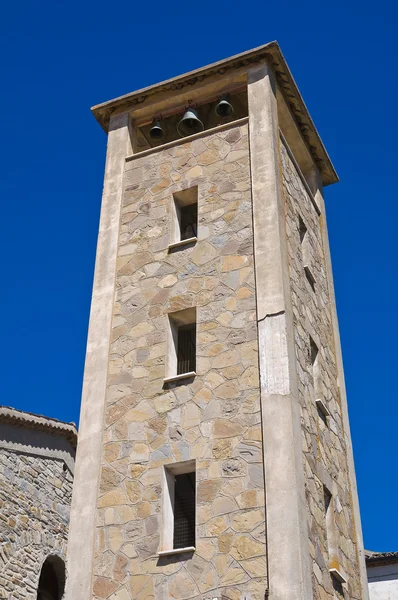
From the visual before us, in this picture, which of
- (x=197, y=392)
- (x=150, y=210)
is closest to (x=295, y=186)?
(x=150, y=210)

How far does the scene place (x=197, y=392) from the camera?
14734mm

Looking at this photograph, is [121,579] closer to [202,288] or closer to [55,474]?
[202,288]

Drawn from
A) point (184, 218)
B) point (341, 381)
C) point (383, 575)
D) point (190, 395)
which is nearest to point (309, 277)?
point (341, 381)

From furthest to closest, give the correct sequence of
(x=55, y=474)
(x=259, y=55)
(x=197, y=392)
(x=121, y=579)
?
(x=55, y=474)
(x=259, y=55)
(x=197, y=392)
(x=121, y=579)

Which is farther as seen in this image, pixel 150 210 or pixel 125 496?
pixel 150 210

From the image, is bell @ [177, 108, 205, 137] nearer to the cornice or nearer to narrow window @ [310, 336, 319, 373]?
narrow window @ [310, 336, 319, 373]

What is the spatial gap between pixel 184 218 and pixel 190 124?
6.47 feet

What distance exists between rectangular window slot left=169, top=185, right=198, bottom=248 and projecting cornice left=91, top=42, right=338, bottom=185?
2834 mm

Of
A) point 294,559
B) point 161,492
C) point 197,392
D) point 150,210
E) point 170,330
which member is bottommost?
point 294,559

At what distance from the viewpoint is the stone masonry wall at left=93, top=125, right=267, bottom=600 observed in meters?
13.2

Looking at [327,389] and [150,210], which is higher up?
[150,210]

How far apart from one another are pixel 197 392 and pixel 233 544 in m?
2.64

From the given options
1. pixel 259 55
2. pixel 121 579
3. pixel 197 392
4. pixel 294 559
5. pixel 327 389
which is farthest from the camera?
pixel 259 55

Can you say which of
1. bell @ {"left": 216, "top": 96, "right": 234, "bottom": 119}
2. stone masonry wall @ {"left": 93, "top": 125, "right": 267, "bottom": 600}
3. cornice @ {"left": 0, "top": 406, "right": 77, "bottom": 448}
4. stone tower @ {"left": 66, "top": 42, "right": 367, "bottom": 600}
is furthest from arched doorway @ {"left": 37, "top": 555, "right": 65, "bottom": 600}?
bell @ {"left": 216, "top": 96, "right": 234, "bottom": 119}
